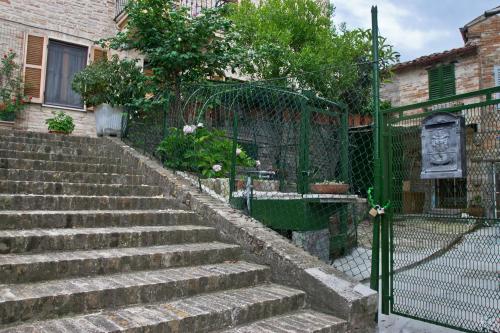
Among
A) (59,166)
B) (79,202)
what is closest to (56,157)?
(59,166)

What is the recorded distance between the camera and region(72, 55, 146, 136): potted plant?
7.57 m

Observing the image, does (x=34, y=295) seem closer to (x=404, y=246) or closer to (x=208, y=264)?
(x=208, y=264)

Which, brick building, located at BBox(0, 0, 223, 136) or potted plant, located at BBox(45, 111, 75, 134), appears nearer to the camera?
potted plant, located at BBox(45, 111, 75, 134)

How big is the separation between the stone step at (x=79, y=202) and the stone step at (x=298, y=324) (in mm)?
2256

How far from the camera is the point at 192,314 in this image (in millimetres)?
2641

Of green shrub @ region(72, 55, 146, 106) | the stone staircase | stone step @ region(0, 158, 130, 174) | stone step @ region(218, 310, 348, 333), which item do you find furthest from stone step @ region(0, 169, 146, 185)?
stone step @ region(218, 310, 348, 333)

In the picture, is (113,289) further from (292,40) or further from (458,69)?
(458,69)

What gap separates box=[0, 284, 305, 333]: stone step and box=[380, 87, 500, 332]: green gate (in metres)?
0.99

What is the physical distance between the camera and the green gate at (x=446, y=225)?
292cm

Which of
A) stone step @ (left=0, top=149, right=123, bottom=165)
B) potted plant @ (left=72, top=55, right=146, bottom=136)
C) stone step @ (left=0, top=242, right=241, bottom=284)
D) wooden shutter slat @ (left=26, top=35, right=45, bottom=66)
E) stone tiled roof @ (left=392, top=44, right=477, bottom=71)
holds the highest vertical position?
stone tiled roof @ (left=392, top=44, right=477, bottom=71)

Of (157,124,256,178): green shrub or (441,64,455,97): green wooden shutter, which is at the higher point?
(441,64,455,97): green wooden shutter

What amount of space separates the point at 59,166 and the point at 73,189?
924mm

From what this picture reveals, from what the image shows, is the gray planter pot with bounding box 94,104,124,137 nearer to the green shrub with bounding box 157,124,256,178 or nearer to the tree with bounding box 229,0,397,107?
the green shrub with bounding box 157,124,256,178

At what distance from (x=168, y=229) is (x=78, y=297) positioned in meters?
1.50
